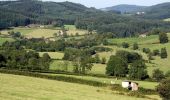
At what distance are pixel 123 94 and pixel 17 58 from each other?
6581 cm

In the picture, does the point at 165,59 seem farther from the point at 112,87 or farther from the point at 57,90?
the point at 57,90

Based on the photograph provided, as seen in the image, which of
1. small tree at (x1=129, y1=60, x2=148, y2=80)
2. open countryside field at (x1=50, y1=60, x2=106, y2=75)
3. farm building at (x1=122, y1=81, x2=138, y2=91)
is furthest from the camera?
open countryside field at (x1=50, y1=60, x2=106, y2=75)

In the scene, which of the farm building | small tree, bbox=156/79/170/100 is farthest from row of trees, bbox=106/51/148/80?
small tree, bbox=156/79/170/100

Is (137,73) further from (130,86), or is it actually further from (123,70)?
(130,86)

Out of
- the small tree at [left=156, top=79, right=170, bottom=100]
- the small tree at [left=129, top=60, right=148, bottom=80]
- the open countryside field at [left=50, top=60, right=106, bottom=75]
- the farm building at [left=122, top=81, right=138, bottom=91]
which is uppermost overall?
the small tree at [left=156, top=79, right=170, bottom=100]

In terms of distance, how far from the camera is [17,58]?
136375 mm

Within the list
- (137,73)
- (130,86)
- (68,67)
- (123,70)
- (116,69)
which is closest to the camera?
(130,86)

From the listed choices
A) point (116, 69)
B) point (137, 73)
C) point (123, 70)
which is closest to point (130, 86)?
point (137, 73)

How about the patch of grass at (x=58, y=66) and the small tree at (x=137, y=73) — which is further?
the patch of grass at (x=58, y=66)

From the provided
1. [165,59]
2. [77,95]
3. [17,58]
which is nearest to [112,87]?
[77,95]

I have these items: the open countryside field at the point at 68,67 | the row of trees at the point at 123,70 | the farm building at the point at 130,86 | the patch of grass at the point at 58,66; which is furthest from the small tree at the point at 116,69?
the farm building at the point at 130,86

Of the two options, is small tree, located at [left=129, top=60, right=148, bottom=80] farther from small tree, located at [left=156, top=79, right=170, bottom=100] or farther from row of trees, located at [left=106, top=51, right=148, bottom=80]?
small tree, located at [left=156, top=79, right=170, bottom=100]

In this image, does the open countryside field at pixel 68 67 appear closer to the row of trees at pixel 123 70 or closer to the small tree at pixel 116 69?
the row of trees at pixel 123 70

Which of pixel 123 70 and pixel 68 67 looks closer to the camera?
pixel 123 70
